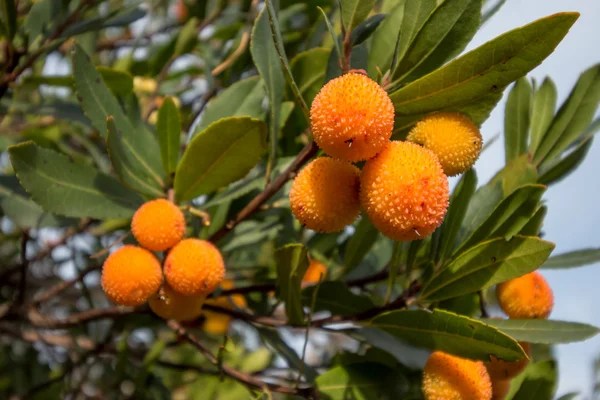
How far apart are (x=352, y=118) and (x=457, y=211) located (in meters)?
0.43

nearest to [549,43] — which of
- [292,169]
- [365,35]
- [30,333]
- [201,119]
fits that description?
[365,35]

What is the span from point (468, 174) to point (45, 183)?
0.78m

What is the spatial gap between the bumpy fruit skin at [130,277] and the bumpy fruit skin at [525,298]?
2.13ft

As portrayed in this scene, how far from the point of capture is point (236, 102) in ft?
4.21

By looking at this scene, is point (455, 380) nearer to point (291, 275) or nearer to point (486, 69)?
point (291, 275)

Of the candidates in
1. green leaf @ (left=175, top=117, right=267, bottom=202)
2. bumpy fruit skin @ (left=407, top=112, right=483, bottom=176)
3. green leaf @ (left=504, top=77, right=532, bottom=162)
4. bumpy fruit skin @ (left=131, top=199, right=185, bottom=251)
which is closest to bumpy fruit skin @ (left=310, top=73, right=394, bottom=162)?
bumpy fruit skin @ (left=407, top=112, right=483, bottom=176)

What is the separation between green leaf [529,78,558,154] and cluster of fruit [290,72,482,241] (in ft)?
1.72

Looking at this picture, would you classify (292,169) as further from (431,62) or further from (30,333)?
(30,333)

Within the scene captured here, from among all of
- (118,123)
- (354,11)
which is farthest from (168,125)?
(354,11)

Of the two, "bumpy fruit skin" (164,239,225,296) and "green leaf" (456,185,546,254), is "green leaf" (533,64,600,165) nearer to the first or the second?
"green leaf" (456,185,546,254)

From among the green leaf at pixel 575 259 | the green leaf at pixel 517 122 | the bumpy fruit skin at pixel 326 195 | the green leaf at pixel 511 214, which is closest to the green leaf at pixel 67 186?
the bumpy fruit skin at pixel 326 195

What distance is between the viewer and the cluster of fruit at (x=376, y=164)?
78 cm

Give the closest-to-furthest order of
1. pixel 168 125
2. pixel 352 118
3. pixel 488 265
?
pixel 352 118 → pixel 488 265 → pixel 168 125

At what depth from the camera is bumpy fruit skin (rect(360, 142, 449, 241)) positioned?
0.79 meters
